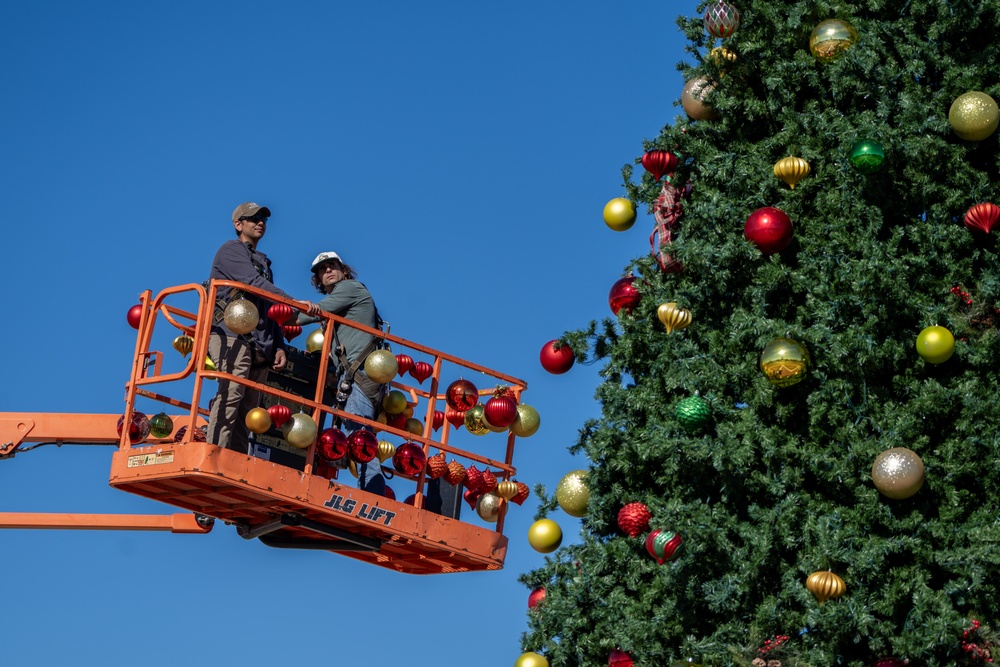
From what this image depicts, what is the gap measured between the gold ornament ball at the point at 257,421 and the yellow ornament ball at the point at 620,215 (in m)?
3.30

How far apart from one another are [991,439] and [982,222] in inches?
66.9

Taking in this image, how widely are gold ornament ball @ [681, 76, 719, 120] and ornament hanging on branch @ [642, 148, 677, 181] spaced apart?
0.41m

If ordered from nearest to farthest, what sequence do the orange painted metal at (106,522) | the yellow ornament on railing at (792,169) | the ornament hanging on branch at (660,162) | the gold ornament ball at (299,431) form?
1. the yellow ornament on railing at (792,169)
2. the ornament hanging on branch at (660,162)
3. the gold ornament ball at (299,431)
4. the orange painted metal at (106,522)

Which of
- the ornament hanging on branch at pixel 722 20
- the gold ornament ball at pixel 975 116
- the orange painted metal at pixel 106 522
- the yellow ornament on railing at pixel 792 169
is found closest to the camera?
the gold ornament ball at pixel 975 116

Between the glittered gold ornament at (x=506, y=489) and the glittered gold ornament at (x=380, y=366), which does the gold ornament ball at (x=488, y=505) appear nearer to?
the glittered gold ornament at (x=506, y=489)

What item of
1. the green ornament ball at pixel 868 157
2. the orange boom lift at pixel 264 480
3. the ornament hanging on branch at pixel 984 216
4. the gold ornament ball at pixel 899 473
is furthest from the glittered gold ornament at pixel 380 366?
the ornament hanging on branch at pixel 984 216

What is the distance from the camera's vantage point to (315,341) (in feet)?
50.0

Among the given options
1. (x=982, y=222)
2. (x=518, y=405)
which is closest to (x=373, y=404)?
(x=518, y=405)

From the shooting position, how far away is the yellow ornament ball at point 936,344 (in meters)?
11.4

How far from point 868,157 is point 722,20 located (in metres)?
1.90

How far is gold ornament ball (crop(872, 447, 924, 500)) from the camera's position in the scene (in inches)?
436

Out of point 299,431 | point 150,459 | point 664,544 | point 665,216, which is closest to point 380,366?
point 299,431

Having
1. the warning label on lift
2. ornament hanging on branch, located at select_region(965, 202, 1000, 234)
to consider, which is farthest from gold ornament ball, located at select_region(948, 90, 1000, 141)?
the warning label on lift

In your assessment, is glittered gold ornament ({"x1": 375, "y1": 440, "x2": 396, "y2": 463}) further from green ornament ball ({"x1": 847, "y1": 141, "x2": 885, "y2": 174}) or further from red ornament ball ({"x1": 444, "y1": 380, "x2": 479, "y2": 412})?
green ornament ball ({"x1": 847, "y1": 141, "x2": 885, "y2": 174})
